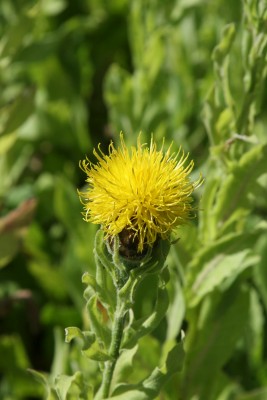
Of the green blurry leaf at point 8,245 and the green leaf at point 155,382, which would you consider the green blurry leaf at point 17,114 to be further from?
the green leaf at point 155,382

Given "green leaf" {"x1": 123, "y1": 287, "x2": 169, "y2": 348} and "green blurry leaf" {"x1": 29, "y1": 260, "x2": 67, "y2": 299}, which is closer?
"green leaf" {"x1": 123, "y1": 287, "x2": 169, "y2": 348}

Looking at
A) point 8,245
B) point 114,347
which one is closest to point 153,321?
point 114,347

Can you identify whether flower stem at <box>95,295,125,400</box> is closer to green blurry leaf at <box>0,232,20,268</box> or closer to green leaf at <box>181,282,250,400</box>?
green leaf at <box>181,282,250,400</box>

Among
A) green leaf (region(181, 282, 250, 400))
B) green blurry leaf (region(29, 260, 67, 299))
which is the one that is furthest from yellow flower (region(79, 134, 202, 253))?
green blurry leaf (region(29, 260, 67, 299))

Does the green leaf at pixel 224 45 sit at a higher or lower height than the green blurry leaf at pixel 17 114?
lower

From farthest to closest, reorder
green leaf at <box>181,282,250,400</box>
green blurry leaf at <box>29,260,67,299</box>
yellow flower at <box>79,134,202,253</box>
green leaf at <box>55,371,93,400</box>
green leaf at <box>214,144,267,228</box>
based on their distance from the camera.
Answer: green blurry leaf at <box>29,260,67,299</box>
green leaf at <box>181,282,250,400</box>
green leaf at <box>214,144,267,228</box>
green leaf at <box>55,371,93,400</box>
yellow flower at <box>79,134,202,253</box>

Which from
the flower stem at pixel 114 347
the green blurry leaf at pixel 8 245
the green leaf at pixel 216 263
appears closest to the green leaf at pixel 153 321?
the flower stem at pixel 114 347

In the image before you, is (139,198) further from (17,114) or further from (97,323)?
(17,114)
